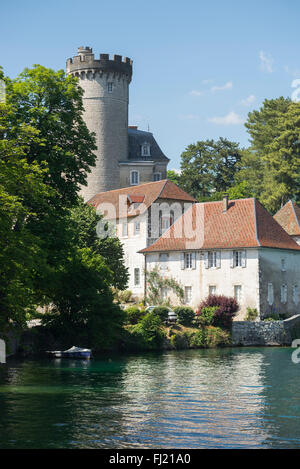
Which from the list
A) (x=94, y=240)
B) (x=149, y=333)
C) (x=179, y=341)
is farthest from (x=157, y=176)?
(x=149, y=333)

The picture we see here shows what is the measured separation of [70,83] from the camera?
36.5 meters

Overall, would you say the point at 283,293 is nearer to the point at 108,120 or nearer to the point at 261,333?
the point at 261,333

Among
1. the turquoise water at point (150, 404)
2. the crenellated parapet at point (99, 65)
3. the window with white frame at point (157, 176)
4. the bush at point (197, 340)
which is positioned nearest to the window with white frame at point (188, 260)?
the bush at point (197, 340)

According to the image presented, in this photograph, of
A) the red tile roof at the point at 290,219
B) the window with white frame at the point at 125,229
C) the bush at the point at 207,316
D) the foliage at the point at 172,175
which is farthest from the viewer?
the foliage at the point at 172,175

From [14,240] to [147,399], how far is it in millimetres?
7997

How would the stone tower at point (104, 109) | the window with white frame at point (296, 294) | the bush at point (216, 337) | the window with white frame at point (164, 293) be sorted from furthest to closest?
1. the stone tower at point (104, 109)
2. the window with white frame at point (164, 293)
3. the window with white frame at point (296, 294)
4. the bush at point (216, 337)

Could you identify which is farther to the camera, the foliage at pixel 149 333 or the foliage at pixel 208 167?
the foliage at pixel 208 167

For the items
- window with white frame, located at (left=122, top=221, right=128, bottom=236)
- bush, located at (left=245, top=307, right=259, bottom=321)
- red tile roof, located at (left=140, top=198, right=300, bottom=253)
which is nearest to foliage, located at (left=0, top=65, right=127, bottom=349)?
red tile roof, located at (left=140, top=198, right=300, bottom=253)

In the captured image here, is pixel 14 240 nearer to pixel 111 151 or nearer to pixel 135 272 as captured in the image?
pixel 135 272

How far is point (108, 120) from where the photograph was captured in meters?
80.9

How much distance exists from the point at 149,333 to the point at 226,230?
13877 mm

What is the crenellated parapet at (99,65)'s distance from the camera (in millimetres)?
80438

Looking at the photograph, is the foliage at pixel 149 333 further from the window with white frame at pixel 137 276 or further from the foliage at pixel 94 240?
the window with white frame at pixel 137 276
